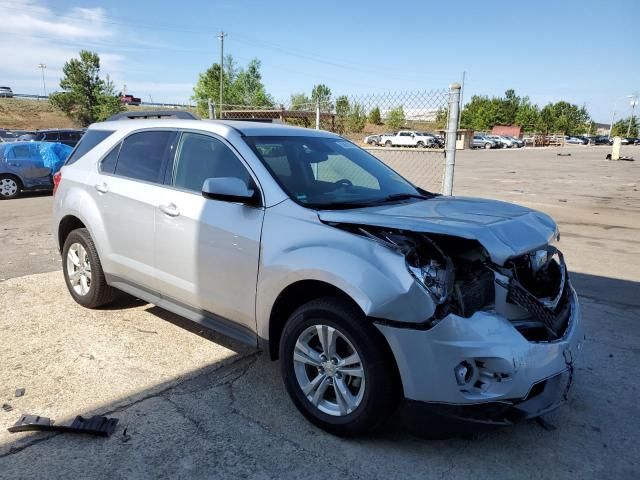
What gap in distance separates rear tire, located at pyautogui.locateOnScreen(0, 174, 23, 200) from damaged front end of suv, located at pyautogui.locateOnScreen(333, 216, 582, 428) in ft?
44.7

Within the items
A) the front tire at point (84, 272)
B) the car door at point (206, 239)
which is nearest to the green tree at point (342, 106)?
the front tire at point (84, 272)

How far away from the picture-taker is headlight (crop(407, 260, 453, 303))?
2562mm

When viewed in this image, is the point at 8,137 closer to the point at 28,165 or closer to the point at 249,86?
the point at 28,165

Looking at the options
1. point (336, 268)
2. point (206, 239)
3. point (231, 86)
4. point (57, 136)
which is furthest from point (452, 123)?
point (231, 86)

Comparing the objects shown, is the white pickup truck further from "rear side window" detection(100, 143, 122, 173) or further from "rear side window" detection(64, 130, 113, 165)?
"rear side window" detection(100, 143, 122, 173)

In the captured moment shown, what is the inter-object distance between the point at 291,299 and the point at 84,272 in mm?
2642

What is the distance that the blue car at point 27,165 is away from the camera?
1346 centimetres

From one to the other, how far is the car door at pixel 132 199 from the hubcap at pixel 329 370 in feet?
5.22

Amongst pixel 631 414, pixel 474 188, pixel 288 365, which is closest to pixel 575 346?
pixel 631 414

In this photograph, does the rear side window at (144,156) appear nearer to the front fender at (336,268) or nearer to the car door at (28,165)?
the front fender at (336,268)

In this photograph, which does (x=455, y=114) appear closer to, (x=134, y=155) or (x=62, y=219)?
(x=134, y=155)

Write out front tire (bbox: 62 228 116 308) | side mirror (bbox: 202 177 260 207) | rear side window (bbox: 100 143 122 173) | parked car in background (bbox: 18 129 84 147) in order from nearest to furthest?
side mirror (bbox: 202 177 260 207)
rear side window (bbox: 100 143 122 173)
front tire (bbox: 62 228 116 308)
parked car in background (bbox: 18 129 84 147)

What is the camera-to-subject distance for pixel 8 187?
1352cm

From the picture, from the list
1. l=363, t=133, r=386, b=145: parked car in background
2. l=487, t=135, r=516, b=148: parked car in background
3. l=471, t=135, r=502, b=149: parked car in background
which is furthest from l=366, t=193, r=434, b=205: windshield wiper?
l=487, t=135, r=516, b=148: parked car in background
